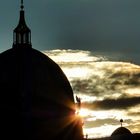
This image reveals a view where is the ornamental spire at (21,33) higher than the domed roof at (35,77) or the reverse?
higher

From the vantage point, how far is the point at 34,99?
66.9 metres

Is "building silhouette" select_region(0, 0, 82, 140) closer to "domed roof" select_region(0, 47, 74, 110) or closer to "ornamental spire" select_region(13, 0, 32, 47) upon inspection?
"domed roof" select_region(0, 47, 74, 110)

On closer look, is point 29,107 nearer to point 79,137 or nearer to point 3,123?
point 3,123

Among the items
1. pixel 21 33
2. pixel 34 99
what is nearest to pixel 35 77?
pixel 34 99

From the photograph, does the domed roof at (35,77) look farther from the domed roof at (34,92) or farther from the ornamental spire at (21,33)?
the ornamental spire at (21,33)

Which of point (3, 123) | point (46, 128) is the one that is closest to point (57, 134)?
point (46, 128)

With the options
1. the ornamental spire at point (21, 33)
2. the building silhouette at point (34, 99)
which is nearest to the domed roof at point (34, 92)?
the building silhouette at point (34, 99)

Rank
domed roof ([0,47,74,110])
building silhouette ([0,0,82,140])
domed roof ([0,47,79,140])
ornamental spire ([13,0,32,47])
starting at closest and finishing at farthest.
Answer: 1. building silhouette ([0,0,82,140])
2. domed roof ([0,47,79,140])
3. domed roof ([0,47,74,110])
4. ornamental spire ([13,0,32,47])

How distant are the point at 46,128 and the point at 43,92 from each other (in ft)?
12.2

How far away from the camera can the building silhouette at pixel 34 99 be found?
65938 mm

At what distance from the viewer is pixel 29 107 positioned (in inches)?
2621

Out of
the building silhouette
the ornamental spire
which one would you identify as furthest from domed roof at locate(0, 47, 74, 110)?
the ornamental spire

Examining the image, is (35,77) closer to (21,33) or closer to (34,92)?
(34,92)

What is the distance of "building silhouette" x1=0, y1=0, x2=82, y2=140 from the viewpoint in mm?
65938
